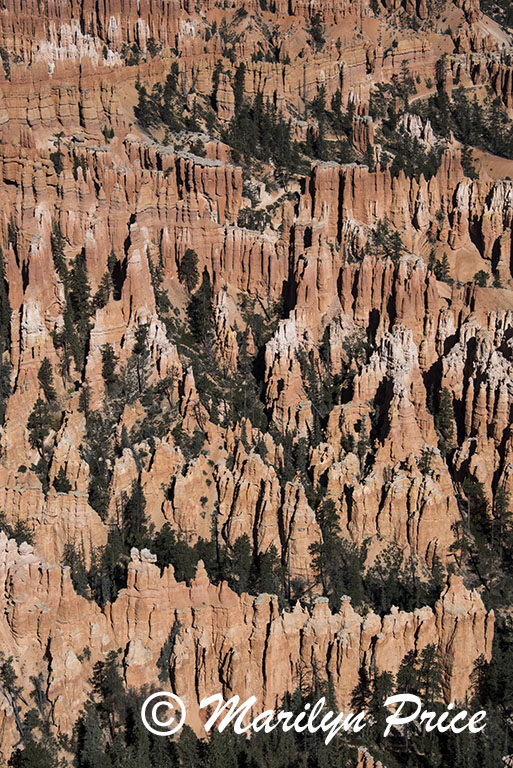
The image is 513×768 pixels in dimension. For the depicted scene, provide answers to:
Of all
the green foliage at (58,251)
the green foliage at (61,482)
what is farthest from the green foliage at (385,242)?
the green foliage at (61,482)

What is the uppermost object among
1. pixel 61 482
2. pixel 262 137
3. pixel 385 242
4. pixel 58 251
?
pixel 262 137

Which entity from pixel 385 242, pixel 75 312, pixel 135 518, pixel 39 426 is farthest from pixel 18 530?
pixel 385 242

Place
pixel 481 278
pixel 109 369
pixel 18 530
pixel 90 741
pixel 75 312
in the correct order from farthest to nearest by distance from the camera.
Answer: pixel 481 278 < pixel 75 312 < pixel 109 369 < pixel 18 530 < pixel 90 741

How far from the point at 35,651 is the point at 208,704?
1010 cm

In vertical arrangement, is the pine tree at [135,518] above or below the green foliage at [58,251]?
below

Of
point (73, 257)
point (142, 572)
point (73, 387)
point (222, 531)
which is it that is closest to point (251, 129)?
point (73, 257)

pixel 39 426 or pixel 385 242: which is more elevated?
pixel 385 242

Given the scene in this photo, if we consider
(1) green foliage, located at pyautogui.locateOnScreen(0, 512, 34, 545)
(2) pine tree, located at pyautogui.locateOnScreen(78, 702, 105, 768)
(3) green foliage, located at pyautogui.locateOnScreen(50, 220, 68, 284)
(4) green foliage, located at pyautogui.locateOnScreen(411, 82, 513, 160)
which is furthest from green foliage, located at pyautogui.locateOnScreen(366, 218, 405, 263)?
(2) pine tree, located at pyautogui.locateOnScreen(78, 702, 105, 768)

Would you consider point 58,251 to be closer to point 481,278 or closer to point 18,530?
point 18,530

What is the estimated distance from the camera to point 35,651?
84.1 m

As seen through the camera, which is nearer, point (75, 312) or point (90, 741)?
point (90, 741)

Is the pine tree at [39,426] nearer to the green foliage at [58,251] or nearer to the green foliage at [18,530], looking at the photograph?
the green foliage at [18,530]

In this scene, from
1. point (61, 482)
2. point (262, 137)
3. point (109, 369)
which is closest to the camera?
point (61, 482)

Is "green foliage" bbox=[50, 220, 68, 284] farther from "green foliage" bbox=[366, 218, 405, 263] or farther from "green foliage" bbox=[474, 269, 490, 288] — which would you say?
"green foliage" bbox=[474, 269, 490, 288]
